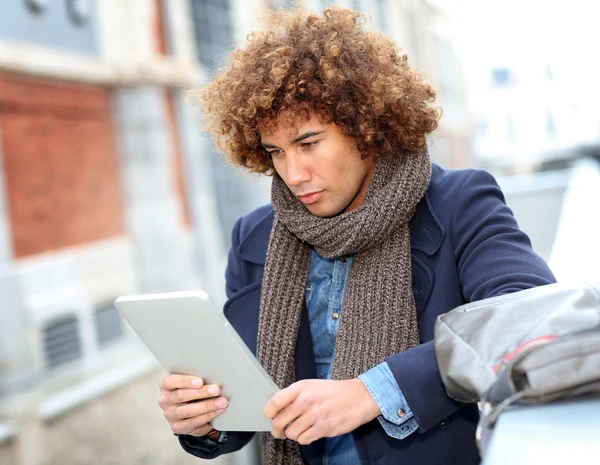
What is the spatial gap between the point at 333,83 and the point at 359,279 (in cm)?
48

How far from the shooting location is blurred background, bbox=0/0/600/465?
19.5 ft

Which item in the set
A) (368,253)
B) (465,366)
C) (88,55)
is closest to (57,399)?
(88,55)

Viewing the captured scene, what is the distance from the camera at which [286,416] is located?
1523 millimetres

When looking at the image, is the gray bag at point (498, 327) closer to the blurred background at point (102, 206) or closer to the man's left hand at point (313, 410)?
the man's left hand at point (313, 410)

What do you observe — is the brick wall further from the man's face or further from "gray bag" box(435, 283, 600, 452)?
"gray bag" box(435, 283, 600, 452)

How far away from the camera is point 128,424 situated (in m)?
7.26

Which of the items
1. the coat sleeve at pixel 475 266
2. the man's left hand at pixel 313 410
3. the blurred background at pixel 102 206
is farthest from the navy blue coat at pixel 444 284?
the blurred background at pixel 102 206

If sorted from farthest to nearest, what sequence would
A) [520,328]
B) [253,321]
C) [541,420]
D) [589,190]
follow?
[589,190], [253,321], [520,328], [541,420]

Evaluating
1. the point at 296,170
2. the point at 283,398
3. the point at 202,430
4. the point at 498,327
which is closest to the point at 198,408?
the point at 202,430

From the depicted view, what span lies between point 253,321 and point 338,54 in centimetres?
74

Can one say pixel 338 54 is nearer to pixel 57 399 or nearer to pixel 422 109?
pixel 422 109

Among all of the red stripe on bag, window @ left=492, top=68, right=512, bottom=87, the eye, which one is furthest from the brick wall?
window @ left=492, top=68, right=512, bottom=87

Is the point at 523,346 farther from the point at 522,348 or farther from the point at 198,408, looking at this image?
the point at 198,408

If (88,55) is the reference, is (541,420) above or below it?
below
